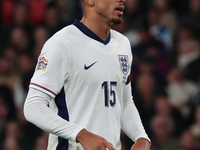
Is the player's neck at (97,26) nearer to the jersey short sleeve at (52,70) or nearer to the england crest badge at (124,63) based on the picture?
the england crest badge at (124,63)

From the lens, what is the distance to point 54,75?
7.71 ft

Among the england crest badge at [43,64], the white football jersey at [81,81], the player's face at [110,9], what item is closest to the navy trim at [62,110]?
the white football jersey at [81,81]

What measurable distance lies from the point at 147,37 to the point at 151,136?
2031 mm

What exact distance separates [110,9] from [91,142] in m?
0.94

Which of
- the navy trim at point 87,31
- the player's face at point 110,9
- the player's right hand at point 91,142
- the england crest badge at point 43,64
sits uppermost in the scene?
the player's face at point 110,9

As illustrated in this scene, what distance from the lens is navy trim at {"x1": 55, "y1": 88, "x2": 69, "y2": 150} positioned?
2459mm

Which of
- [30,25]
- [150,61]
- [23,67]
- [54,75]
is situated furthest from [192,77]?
[54,75]

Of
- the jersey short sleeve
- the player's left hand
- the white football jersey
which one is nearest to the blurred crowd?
the player's left hand

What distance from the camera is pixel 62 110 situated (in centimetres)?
247

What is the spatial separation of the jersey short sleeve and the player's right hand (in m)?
0.31

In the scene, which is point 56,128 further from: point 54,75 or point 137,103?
point 137,103

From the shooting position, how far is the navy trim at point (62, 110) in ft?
8.07

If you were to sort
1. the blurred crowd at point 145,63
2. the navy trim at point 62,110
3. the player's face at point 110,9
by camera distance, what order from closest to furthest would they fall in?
the navy trim at point 62,110 < the player's face at point 110,9 < the blurred crowd at point 145,63

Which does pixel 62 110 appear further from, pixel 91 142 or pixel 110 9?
pixel 110 9
